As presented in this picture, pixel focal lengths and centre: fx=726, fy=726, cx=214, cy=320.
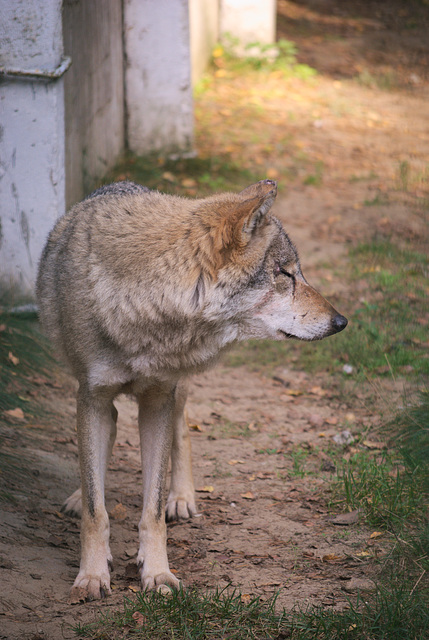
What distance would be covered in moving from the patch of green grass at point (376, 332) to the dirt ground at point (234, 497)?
0.59 ft

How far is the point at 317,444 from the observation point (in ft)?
17.4

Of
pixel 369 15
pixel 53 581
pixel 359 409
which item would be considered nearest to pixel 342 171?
pixel 359 409

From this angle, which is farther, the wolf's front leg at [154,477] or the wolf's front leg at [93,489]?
the wolf's front leg at [154,477]

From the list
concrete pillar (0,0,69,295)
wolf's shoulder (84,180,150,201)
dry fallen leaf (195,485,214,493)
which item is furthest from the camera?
concrete pillar (0,0,69,295)

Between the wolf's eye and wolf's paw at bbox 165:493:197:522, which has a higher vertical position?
the wolf's eye

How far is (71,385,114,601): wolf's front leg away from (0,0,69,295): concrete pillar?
8.85 feet

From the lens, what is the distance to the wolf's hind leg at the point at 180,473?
4539 millimetres

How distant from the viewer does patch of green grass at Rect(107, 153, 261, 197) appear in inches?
363

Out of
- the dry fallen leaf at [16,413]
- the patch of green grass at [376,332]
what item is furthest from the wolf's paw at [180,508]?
the patch of green grass at [376,332]

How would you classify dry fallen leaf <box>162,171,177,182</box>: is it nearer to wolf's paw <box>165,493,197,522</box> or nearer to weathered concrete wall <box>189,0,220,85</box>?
weathered concrete wall <box>189,0,220,85</box>

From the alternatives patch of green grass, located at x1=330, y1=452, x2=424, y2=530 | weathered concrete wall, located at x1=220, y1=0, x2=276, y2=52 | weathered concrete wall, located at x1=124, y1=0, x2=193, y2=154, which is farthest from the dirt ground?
weathered concrete wall, located at x1=220, y1=0, x2=276, y2=52

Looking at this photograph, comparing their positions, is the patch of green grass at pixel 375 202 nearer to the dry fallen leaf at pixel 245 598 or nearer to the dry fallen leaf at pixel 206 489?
the dry fallen leaf at pixel 206 489

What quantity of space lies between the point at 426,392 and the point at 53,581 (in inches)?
103

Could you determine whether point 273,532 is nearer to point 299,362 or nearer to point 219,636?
point 219,636
